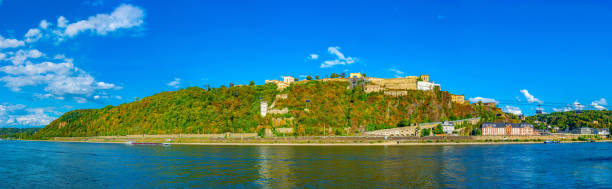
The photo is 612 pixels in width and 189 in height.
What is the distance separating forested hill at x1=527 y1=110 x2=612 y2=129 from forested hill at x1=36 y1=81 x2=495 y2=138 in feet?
162

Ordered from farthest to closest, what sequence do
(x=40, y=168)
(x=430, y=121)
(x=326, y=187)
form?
1. (x=430, y=121)
2. (x=40, y=168)
3. (x=326, y=187)

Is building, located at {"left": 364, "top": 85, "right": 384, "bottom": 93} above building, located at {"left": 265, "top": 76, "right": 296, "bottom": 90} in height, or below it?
below

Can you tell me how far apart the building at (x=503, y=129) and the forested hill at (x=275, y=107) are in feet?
36.0

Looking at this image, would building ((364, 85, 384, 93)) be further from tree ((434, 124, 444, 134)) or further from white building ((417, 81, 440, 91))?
tree ((434, 124, 444, 134))

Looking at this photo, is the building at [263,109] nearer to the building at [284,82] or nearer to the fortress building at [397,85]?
the building at [284,82]

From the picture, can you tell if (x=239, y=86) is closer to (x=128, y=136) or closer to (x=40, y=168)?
(x=128, y=136)

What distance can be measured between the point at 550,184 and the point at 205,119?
83.1 m

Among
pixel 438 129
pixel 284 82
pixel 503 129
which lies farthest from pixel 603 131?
pixel 284 82

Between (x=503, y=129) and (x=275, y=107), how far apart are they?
2037 inches

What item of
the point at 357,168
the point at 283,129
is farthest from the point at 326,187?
the point at 283,129

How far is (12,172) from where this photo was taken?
3678 centimetres

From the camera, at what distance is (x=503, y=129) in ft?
306

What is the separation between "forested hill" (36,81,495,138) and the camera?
3563 inches

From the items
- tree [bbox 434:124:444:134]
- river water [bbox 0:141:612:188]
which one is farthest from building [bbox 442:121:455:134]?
river water [bbox 0:141:612:188]
